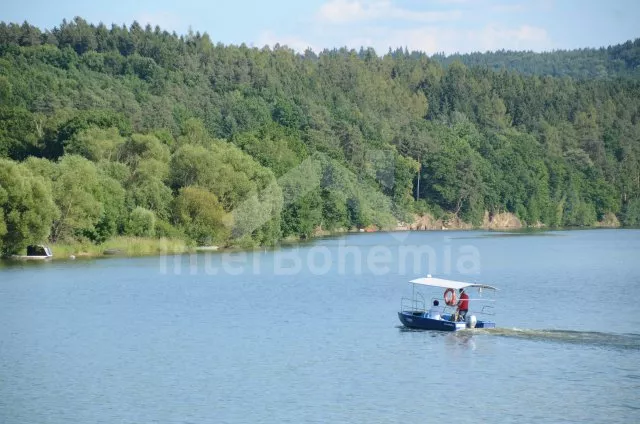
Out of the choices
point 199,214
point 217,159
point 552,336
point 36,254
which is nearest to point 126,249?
point 199,214

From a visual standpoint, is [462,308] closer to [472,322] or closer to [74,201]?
[472,322]

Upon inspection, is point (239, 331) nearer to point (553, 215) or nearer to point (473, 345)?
point (473, 345)

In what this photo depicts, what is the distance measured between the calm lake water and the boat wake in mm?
124

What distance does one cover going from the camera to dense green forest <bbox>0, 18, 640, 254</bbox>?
83.6 m

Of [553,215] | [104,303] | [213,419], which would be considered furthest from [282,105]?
[213,419]

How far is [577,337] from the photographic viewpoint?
45.5 m

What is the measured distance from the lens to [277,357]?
41.9m

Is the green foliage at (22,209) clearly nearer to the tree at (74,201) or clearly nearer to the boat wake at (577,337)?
the tree at (74,201)

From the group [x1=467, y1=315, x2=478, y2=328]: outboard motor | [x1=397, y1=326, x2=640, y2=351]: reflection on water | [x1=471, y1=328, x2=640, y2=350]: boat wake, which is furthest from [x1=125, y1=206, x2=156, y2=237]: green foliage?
[x1=471, y1=328, x2=640, y2=350]: boat wake

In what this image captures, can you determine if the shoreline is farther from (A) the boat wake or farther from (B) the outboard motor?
(A) the boat wake

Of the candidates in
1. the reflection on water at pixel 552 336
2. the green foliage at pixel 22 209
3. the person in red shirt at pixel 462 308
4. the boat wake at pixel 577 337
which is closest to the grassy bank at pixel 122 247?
the green foliage at pixel 22 209

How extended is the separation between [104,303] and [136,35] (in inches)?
5555

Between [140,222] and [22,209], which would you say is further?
[140,222]

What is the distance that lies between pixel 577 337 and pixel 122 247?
45891 millimetres
